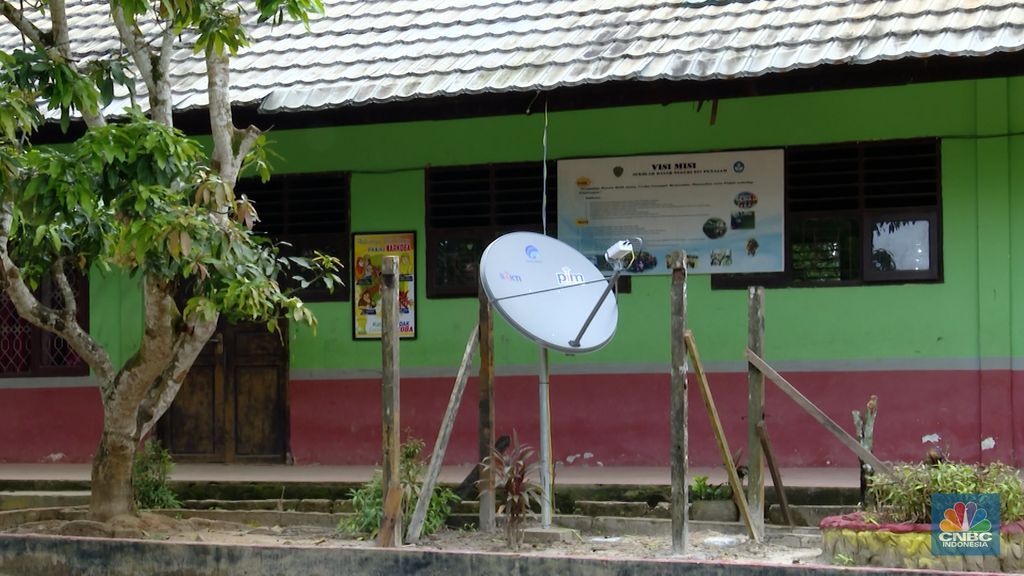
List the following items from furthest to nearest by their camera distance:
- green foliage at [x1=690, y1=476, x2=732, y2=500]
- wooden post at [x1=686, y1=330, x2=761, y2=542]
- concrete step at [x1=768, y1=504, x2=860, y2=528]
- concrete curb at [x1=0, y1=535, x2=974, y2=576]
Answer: green foliage at [x1=690, y1=476, x2=732, y2=500]
concrete step at [x1=768, y1=504, x2=860, y2=528]
wooden post at [x1=686, y1=330, x2=761, y2=542]
concrete curb at [x1=0, y1=535, x2=974, y2=576]

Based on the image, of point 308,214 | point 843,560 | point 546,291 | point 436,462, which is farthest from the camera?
point 308,214

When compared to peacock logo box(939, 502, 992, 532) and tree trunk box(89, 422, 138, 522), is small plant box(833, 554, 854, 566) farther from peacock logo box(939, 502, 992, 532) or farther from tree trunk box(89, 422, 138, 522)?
tree trunk box(89, 422, 138, 522)

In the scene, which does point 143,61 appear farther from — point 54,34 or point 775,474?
point 775,474

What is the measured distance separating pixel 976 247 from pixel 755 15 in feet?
8.63

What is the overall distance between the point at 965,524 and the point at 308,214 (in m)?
7.16

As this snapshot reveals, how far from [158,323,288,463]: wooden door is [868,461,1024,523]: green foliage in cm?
648

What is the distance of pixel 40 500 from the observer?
1109cm

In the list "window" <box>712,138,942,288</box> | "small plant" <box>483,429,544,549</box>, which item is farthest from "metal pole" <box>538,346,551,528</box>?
"window" <box>712,138,942,288</box>

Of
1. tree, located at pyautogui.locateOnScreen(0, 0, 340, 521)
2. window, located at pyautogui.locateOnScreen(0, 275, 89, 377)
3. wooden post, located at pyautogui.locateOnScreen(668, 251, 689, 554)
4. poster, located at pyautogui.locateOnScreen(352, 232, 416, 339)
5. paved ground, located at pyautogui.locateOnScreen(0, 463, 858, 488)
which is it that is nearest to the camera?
wooden post, located at pyautogui.locateOnScreen(668, 251, 689, 554)

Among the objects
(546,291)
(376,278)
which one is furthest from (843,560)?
(376,278)

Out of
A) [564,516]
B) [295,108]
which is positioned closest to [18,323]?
[295,108]

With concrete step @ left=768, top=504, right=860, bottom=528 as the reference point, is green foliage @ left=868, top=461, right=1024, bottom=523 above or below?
above

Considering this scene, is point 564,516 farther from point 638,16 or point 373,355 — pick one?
point 638,16

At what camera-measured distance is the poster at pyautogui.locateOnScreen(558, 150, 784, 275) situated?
11.4 m
